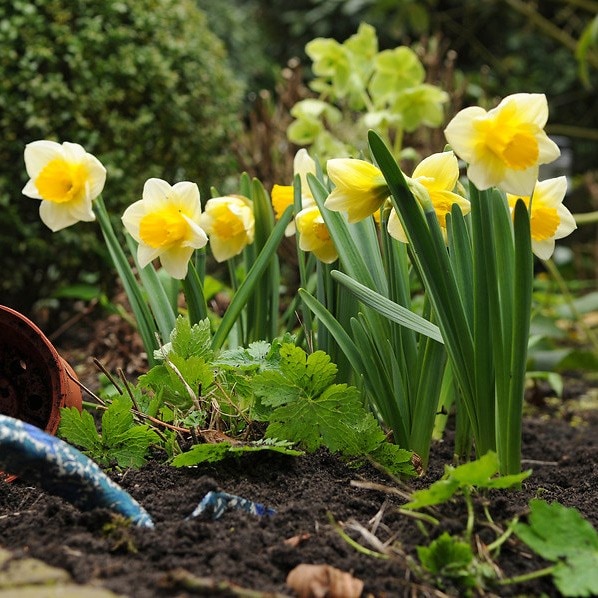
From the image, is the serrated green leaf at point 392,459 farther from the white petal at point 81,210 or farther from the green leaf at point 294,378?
the white petal at point 81,210

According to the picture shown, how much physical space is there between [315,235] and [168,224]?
10.8 inches

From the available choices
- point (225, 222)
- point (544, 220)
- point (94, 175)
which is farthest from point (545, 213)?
point (94, 175)

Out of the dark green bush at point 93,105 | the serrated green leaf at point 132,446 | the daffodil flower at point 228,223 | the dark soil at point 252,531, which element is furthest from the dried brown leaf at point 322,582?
the dark green bush at point 93,105

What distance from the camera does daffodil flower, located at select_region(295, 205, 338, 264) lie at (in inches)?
56.1

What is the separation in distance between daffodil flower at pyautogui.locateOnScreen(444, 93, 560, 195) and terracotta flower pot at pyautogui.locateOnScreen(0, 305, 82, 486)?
789mm

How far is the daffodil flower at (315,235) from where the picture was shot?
1425 mm

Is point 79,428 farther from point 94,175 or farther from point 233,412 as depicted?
point 94,175

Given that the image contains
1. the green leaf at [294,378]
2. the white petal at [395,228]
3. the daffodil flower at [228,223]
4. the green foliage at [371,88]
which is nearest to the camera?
the green leaf at [294,378]

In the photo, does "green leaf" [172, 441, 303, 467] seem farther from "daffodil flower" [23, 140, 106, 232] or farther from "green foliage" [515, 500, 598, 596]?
"daffodil flower" [23, 140, 106, 232]

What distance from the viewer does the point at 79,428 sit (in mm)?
1243

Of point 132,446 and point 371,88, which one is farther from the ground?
point 371,88

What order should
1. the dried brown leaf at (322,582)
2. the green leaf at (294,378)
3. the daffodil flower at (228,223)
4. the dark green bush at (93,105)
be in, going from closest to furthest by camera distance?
1. the dried brown leaf at (322,582)
2. the green leaf at (294,378)
3. the daffodil flower at (228,223)
4. the dark green bush at (93,105)

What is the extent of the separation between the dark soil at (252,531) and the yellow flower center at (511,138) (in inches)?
19.2

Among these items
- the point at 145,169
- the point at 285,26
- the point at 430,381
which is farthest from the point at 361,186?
the point at 285,26
